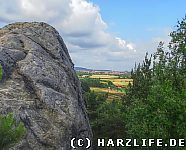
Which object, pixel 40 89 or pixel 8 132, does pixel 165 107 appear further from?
pixel 8 132

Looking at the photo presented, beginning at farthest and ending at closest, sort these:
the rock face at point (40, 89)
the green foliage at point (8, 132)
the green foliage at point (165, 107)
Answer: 1. the green foliage at point (165, 107)
2. the rock face at point (40, 89)
3. the green foliage at point (8, 132)

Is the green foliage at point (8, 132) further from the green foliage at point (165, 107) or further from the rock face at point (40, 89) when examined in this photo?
the green foliage at point (165, 107)

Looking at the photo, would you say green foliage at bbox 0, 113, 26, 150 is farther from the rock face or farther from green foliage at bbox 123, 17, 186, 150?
green foliage at bbox 123, 17, 186, 150

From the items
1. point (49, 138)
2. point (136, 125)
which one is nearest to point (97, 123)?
point (136, 125)

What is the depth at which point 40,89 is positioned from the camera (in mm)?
25094

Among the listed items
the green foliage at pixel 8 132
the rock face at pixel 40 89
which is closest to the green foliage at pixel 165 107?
the rock face at pixel 40 89

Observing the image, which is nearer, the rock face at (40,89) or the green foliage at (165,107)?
the rock face at (40,89)

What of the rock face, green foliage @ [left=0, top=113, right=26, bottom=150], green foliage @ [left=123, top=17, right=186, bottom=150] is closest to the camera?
green foliage @ [left=0, top=113, right=26, bottom=150]

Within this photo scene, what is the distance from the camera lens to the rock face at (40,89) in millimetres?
22938

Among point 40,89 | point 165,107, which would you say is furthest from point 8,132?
point 165,107

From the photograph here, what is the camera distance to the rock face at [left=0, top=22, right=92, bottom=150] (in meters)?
22.9

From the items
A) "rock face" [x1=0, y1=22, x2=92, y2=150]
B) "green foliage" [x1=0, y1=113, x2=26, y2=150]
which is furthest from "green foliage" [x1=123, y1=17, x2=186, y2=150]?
"green foliage" [x1=0, y1=113, x2=26, y2=150]

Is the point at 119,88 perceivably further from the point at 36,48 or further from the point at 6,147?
the point at 6,147

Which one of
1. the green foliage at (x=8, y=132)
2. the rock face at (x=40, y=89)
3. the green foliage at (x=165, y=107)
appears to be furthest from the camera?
the green foliage at (x=165, y=107)
